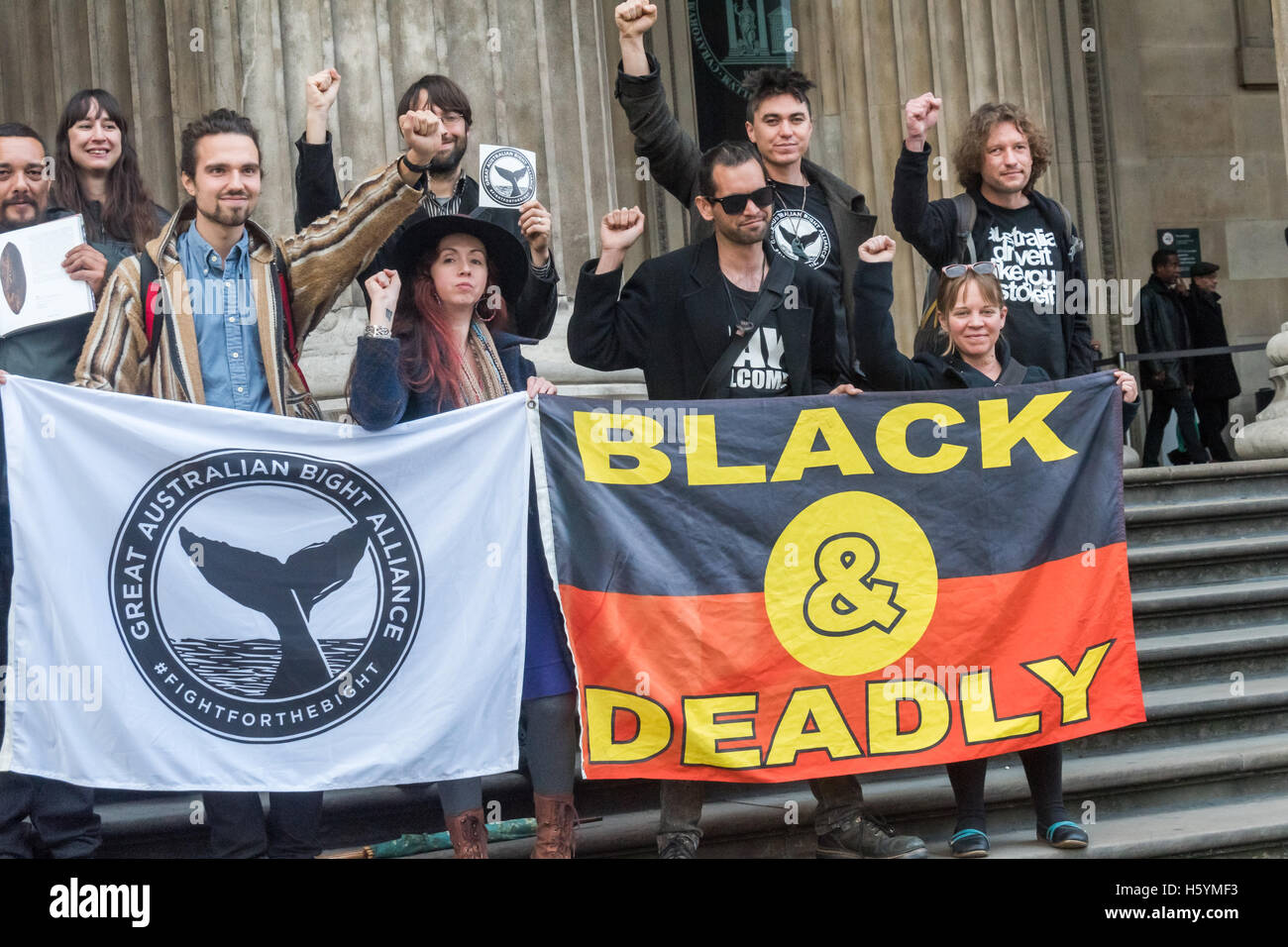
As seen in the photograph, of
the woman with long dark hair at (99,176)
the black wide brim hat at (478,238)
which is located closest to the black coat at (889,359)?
the black wide brim hat at (478,238)

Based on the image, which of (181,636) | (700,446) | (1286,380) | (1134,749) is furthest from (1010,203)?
(1286,380)

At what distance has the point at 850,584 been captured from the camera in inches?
211

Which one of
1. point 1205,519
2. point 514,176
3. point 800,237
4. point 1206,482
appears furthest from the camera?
point 1206,482

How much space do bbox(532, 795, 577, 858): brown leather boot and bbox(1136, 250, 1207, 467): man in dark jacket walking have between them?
8.66 meters

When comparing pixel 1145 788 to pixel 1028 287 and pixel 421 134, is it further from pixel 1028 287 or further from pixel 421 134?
pixel 421 134

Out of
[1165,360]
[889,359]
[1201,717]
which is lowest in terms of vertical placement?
[1201,717]

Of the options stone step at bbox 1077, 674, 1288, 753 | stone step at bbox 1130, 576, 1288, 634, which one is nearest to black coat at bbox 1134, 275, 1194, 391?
stone step at bbox 1130, 576, 1288, 634

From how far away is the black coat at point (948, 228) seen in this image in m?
5.81

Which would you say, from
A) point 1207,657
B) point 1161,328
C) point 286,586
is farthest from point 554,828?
point 1161,328

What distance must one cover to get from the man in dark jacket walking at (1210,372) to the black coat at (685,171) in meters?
7.60

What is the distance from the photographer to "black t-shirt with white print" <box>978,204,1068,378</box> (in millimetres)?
6004

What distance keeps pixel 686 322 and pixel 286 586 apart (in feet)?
5.38

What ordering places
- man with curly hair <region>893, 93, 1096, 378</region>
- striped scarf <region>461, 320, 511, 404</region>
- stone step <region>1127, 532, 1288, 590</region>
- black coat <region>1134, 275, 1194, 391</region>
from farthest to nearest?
black coat <region>1134, 275, 1194, 391</region> < stone step <region>1127, 532, 1288, 590</region> < man with curly hair <region>893, 93, 1096, 378</region> < striped scarf <region>461, 320, 511, 404</region>

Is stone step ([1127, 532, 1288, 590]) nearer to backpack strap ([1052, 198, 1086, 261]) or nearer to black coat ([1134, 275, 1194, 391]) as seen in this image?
backpack strap ([1052, 198, 1086, 261])
